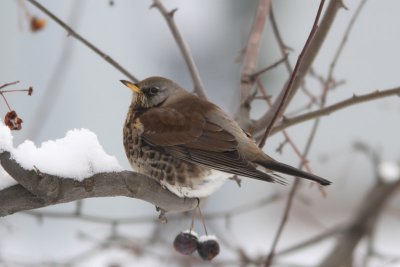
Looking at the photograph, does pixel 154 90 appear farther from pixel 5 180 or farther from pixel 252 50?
pixel 5 180

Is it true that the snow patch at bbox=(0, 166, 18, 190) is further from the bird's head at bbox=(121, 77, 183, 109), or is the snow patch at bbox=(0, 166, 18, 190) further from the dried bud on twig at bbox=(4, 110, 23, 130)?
the bird's head at bbox=(121, 77, 183, 109)

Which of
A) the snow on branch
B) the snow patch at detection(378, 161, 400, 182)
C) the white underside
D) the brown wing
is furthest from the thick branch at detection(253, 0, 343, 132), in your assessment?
the snow patch at detection(378, 161, 400, 182)

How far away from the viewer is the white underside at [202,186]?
91.0 inches

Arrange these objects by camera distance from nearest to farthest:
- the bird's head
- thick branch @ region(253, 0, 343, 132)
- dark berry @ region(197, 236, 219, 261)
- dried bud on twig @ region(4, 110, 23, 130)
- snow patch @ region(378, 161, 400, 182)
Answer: dried bud on twig @ region(4, 110, 23, 130)
dark berry @ region(197, 236, 219, 261)
thick branch @ region(253, 0, 343, 132)
the bird's head
snow patch @ region(378, 161, 400, 182)

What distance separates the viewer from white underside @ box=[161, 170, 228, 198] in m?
2.31

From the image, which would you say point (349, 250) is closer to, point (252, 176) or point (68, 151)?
point (252, 176)

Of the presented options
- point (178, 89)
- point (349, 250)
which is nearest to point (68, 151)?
point (178, 89)

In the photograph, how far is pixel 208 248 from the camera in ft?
7.18

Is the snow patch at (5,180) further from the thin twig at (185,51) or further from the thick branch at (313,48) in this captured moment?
the thin twig at (185,51)

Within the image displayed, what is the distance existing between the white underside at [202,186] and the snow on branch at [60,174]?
359 mm

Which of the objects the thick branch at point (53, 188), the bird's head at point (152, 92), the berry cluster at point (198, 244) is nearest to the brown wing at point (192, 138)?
the bird's head at point (152, 92)

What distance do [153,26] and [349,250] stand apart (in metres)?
5.89

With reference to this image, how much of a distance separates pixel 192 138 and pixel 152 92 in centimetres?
49

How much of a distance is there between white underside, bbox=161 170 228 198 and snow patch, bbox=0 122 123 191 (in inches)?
21.2
